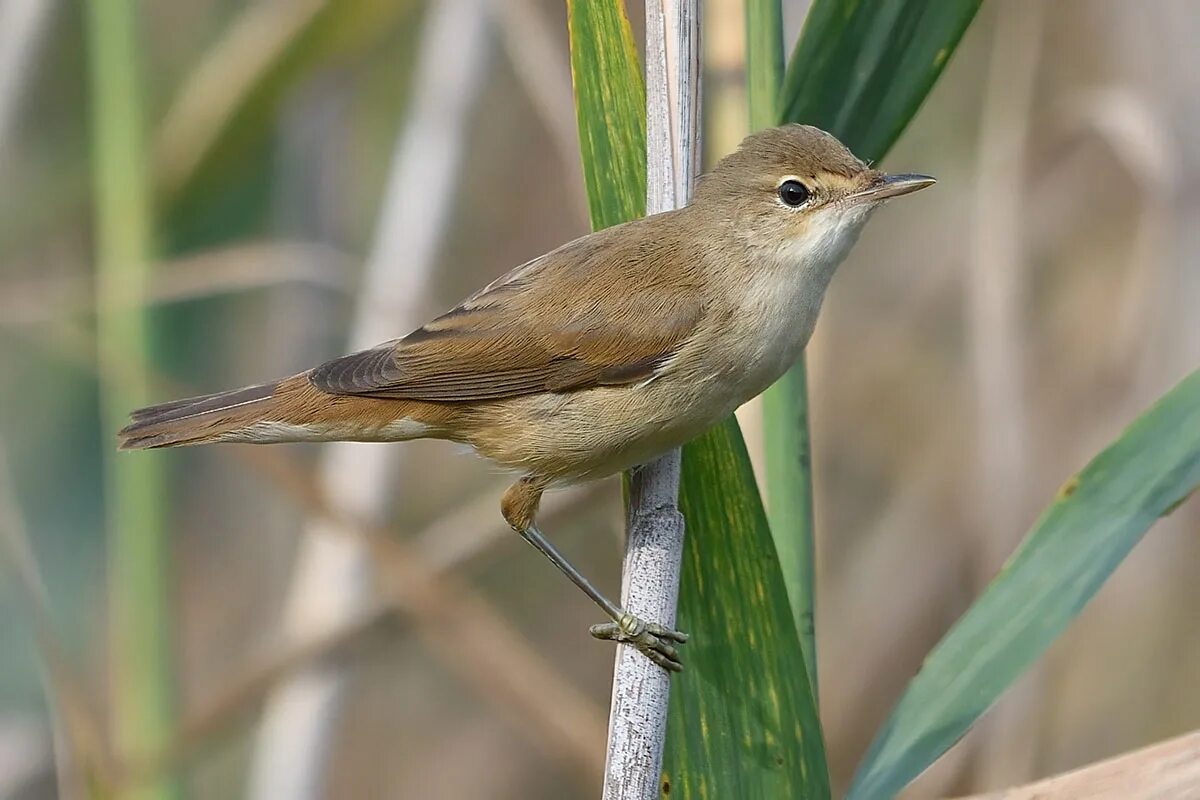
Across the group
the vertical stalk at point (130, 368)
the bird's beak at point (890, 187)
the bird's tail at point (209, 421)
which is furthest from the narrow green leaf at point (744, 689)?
the vertical stalk at point (130, 368)

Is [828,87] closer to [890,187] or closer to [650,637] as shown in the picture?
[890,187]

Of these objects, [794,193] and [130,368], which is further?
[130,368]

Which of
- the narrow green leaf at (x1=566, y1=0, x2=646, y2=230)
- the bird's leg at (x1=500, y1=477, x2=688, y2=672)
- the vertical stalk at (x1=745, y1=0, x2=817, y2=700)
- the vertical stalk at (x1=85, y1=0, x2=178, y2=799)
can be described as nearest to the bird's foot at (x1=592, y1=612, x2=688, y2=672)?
the bird's leg at (x1=500, y1=477, x2=688, y2=672)

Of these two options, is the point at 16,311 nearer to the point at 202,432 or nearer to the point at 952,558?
the point at 202,432

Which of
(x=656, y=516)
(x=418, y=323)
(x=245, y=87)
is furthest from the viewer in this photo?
(x=418, y=323)

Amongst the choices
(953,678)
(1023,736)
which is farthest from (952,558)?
(953,678)

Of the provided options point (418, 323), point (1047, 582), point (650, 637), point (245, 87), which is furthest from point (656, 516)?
point (245, 87)
